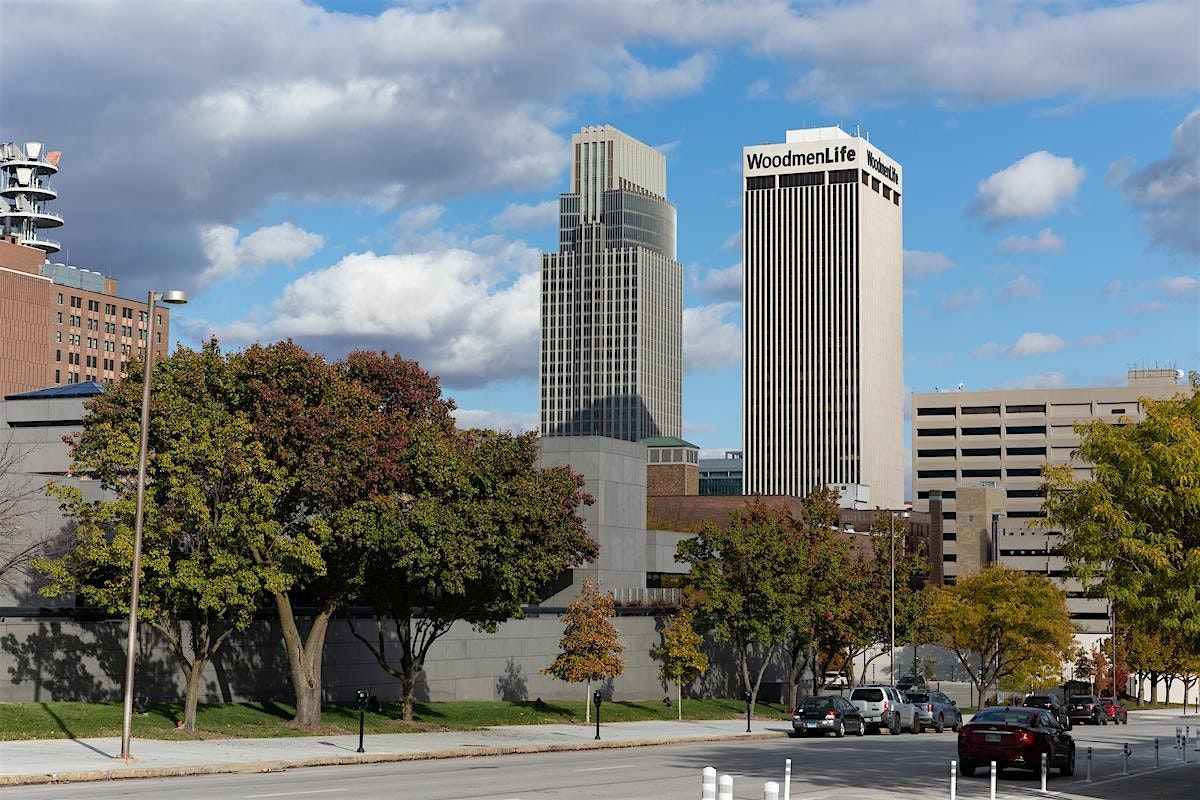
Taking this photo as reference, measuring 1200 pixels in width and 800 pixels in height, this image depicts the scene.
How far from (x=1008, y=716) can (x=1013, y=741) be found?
3.46 feet

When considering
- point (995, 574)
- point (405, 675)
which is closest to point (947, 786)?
point (405, 675)

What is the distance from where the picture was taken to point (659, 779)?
100 ft

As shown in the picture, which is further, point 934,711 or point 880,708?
point 934,711

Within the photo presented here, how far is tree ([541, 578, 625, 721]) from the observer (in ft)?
176

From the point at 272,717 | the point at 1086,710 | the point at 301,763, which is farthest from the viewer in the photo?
the point at 1086,710

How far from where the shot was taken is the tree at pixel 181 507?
1439 inches

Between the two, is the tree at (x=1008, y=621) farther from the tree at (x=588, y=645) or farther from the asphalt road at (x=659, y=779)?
the asphalt road at (x=659, y=779)

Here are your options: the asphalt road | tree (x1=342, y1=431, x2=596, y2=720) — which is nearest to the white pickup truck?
the asphalt road

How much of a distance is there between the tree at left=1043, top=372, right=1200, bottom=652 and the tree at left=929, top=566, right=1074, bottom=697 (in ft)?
177

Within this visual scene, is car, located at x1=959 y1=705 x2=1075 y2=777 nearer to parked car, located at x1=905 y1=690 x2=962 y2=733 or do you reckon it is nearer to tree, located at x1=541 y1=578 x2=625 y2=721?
tree, located at x1=541 y1=578 x2=625 y2=721

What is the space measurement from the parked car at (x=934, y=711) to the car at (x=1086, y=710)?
578 inches

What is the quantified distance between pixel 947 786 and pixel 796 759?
7.54 meters

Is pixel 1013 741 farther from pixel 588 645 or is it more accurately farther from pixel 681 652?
pixel 681 652

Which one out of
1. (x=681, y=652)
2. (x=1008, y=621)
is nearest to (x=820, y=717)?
(x=681, y=652)
